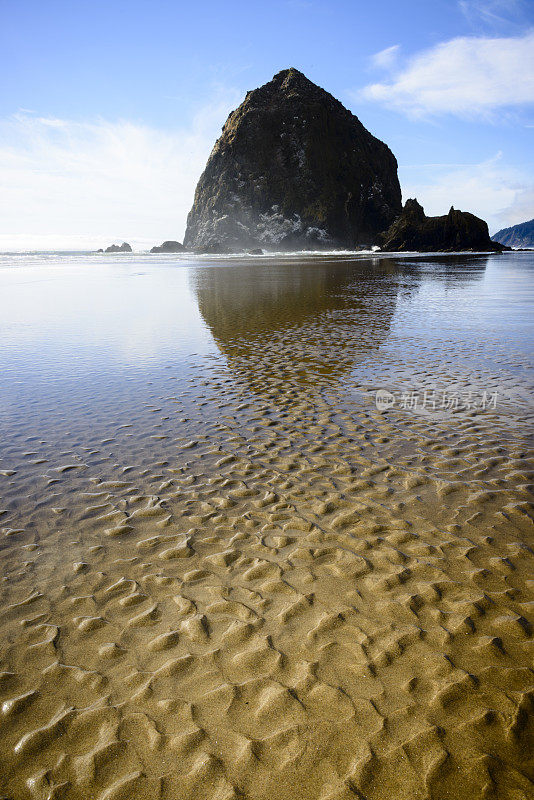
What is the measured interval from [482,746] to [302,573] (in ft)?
7.74

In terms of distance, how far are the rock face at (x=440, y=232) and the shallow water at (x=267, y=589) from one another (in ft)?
382

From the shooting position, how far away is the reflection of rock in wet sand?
14.0 m

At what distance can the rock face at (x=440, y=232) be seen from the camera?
111 meters

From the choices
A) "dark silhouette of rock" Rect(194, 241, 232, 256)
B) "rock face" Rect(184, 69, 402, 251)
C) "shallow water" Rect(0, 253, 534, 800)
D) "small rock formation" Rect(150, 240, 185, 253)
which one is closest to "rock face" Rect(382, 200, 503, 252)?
"rock face" Rect(184, 69, 402, 251)

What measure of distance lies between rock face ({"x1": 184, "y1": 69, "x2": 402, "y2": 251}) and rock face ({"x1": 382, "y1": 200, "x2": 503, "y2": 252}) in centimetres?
4691

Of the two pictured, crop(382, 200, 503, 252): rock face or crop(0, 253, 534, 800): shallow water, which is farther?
crop(382, 200, 503, 252): rock face

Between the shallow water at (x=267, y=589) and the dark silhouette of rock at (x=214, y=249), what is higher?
the dark silhouette of rock at (x=214, y=249)

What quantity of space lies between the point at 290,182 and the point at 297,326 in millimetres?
163803

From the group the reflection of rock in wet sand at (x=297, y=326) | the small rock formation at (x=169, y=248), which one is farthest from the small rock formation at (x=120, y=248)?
the reflection of rock in wet sand at (x=297, y=326)

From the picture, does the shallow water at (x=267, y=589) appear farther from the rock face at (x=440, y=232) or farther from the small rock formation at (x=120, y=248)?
the small rock formation at (x=120, y=248)

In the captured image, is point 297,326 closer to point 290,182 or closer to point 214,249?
point 214,249

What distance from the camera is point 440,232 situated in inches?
4449

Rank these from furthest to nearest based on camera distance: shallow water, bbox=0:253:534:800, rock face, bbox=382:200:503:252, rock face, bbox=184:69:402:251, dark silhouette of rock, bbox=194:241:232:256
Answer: rock face, bbox=184:69:402:251 → dark silhouette of rock, bbox=194:241:232:256 → rock face, bbox=382:200:503:252 → shallow water, bbox=0:253:534:800

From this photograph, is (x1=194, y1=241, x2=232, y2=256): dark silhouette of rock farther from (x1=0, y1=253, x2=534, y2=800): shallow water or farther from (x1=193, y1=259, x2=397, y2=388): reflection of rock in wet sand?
(x1=0, y1=253, x2=534, y2=800): shallow water
